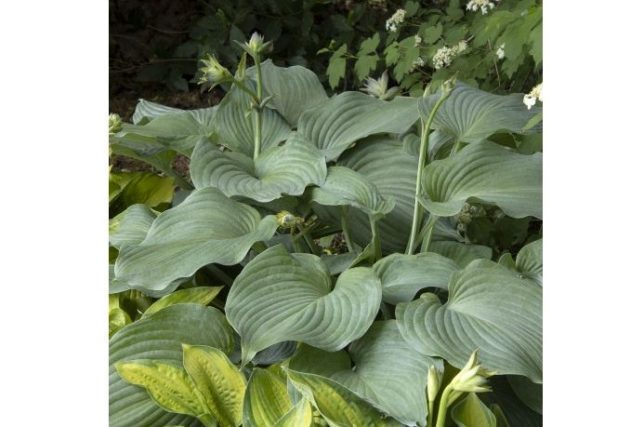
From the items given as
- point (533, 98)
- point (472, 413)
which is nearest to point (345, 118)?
point (533, 98)

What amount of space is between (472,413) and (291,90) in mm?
822

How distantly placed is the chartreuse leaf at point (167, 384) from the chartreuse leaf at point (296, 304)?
0.39 feet

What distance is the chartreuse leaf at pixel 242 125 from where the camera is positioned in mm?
1505

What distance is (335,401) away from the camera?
3.12 feet

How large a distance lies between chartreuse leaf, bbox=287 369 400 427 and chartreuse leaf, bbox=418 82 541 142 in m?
0.52

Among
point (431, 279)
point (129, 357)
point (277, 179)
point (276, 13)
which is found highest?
point (276, 13)

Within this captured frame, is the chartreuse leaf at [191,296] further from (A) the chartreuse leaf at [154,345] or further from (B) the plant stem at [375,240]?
(B) the plant stem at [375,240]

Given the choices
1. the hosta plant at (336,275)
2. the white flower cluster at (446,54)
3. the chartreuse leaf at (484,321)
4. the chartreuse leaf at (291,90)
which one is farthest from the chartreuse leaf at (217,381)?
the white flower cluster at (446,54)

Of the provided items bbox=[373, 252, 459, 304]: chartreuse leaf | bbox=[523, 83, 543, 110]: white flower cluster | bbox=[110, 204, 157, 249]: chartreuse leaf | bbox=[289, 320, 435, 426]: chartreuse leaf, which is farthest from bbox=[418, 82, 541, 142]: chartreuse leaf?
bbox=[110, 204, 157, 249]: chartreuse leaf
